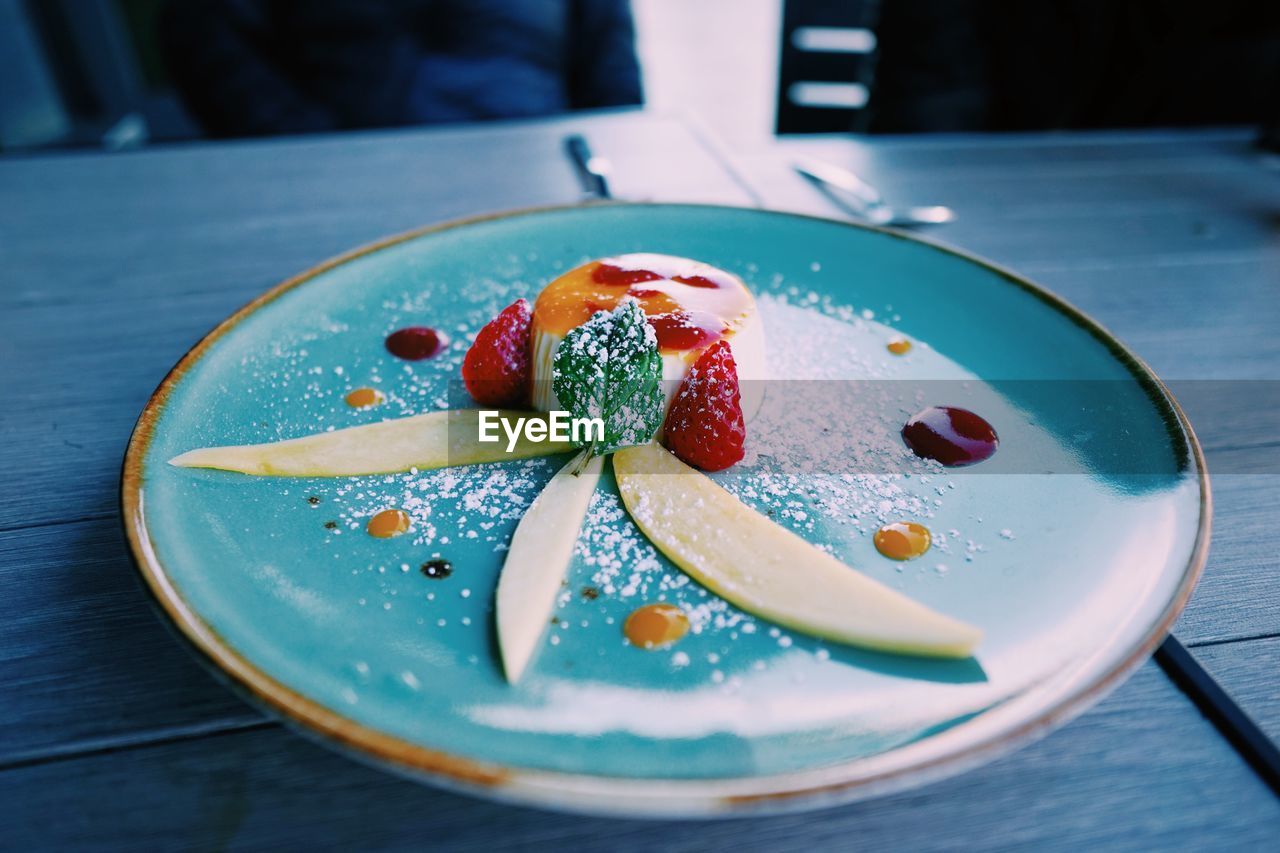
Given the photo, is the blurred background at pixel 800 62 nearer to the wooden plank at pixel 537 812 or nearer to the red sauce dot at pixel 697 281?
the red sauce dot at pixel 697 281

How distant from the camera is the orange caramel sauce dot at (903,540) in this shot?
0.69 m

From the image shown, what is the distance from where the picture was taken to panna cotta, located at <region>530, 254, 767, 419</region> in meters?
0.88

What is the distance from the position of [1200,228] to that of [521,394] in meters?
1.17

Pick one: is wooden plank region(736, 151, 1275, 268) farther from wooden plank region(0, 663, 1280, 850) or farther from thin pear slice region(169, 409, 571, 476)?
wooden plank region(0, 663, 1280, 850)

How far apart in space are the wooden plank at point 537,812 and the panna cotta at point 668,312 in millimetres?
450

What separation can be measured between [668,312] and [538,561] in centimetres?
35

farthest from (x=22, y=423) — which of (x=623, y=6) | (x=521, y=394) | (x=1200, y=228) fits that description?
(x=623, y=6)

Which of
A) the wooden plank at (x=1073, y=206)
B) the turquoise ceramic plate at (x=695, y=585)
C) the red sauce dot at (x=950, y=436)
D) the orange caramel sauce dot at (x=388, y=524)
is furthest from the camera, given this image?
the wooden plank at (x=1073, y=206)

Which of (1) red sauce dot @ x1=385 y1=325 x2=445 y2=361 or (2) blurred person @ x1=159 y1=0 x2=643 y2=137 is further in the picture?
(2) blurred person @ x1=159 y1=0 x2=643 y2=137

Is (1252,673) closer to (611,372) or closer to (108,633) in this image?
(611,372)

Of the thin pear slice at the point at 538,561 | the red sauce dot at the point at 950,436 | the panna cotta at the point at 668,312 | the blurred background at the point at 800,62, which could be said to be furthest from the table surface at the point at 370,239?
the blurred background at the point at 800,62

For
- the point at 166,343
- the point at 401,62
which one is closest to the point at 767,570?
the point at 166,343

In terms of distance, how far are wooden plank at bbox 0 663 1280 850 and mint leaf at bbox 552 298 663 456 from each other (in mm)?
372
